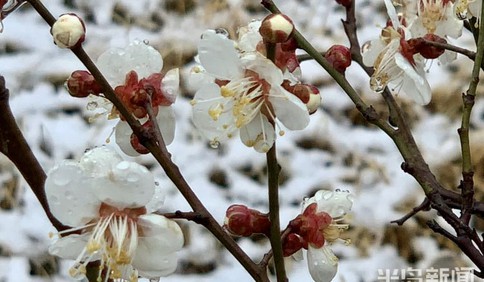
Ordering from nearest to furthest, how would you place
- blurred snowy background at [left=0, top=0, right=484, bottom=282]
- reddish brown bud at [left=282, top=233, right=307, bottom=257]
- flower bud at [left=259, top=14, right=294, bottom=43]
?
flower bud at [left=259, top=14, right=294, bottom=43] → reddish brown bud at [left=282, top=233, right=307, bottom=257] → blurred snowy background at [left=0, top=0, right=484, bottom=282]

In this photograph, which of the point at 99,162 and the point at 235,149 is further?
the point at 235,149

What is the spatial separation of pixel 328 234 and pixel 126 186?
19 cm

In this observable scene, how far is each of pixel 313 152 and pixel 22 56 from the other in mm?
891

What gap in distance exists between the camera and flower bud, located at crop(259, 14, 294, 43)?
0.53 meters

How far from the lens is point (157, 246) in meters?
0.56

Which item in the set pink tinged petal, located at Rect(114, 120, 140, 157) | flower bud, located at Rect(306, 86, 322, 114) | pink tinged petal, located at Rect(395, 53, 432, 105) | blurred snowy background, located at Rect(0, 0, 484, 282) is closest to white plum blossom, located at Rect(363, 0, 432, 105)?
pink tinged petal, located at Rect(395, 53, 432, 105)

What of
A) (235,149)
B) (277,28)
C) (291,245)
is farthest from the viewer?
(235,149)

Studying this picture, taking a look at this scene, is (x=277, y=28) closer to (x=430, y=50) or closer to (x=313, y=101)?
(x=313, y=101)

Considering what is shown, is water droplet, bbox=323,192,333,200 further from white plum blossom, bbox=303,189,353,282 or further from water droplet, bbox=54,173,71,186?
water droplet, bbox=54,173,71,186

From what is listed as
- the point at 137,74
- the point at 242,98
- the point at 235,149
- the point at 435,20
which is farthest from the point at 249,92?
the point at 235,149

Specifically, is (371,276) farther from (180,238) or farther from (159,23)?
(180,238)

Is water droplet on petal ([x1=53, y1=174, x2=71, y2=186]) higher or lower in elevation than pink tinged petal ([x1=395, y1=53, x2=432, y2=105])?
higher

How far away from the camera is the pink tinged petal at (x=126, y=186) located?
54 cm

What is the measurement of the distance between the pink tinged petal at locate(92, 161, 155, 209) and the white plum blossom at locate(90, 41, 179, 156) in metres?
0.12
